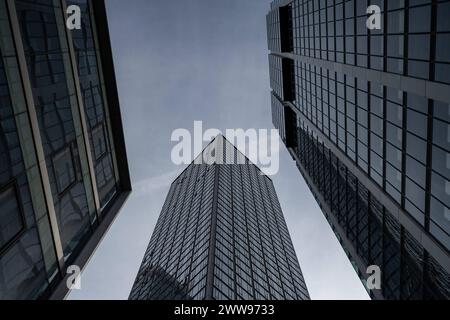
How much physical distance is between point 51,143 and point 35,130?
2.04 metres

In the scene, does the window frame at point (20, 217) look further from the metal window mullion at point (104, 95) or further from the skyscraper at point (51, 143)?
the metal window mullion at point (104, 95)

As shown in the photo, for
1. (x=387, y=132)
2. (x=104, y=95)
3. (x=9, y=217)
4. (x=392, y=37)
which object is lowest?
(x=387, y=132)

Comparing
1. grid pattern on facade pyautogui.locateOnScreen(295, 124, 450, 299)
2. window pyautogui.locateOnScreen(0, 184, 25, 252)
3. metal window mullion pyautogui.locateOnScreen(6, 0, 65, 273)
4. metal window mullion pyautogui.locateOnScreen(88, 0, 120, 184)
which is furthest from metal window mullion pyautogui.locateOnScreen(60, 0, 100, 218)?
grid pattern on facade pyautogui.locateOnScreen(295, 124, 450, 299)

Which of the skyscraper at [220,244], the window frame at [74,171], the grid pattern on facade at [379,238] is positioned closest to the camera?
the window frame at [74,171]

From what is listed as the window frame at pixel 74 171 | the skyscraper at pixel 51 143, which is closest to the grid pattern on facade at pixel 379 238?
the skyscraper at pixel 51 143

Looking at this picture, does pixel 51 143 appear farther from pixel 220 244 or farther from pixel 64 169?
pixel 220 244

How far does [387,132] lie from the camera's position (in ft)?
89.8

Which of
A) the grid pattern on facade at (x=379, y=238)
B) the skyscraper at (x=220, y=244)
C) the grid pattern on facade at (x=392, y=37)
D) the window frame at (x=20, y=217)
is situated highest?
the grid pattern on facade at (x=392, y=37)

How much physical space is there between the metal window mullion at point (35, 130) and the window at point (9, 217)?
8.10ft

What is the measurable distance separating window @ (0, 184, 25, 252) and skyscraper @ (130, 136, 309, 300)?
39059 mm

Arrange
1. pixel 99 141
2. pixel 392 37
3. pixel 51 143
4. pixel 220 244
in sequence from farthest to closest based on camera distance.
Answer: pixel 220 244, pixel 99 141, pixel 392 37, pixel 51 143

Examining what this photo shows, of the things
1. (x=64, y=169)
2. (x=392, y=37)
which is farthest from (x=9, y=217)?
(x=392, y=37)

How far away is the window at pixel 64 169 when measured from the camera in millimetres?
22062
